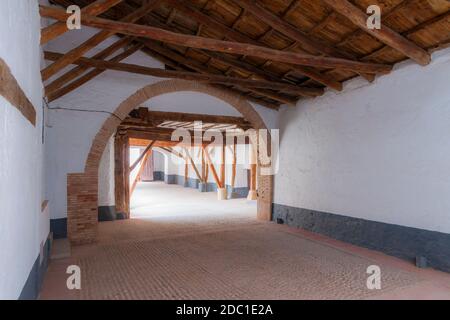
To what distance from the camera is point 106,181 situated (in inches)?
329

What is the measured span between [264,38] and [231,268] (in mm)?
3841

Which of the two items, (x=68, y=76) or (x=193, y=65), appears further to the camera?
(x=193, y=65)

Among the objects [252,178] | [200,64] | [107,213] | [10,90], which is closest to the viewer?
[10,90]

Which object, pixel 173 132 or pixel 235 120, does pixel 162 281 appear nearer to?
pixel 235 120

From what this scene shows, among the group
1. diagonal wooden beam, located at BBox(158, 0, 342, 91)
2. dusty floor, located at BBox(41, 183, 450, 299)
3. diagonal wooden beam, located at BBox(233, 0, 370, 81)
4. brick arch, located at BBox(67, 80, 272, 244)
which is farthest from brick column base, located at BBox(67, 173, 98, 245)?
diagonal wooden beam, located at BBox(233, 0, 370, 81)

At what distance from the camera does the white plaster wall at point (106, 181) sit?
8.32m

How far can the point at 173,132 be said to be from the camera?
1162 cm

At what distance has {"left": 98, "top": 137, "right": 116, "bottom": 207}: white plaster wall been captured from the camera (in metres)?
8.32

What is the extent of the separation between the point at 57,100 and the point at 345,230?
19.6 feet

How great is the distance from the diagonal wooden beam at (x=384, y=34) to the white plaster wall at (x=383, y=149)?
0.25m

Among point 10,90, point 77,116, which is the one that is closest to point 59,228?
point 77,116

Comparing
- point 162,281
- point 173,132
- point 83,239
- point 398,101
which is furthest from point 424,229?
point 173,132

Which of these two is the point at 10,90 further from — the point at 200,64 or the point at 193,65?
the point at 200,64

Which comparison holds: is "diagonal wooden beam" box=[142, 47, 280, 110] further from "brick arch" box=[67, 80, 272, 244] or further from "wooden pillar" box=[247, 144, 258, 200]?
"wooden pillar" box=[247, 144, 258, 200]
